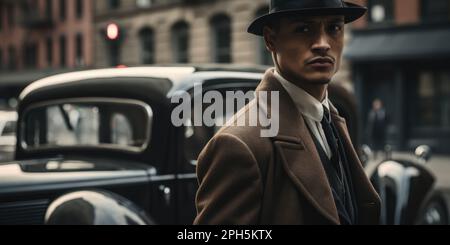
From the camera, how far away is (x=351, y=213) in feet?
6.63

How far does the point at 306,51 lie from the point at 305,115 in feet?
0.72

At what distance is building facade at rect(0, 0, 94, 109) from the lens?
3145 centimetres

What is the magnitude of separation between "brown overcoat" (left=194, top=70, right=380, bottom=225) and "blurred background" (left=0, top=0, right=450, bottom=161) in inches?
288

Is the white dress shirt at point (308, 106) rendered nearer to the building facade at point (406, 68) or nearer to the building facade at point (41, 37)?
the building facade at point (406, 68)

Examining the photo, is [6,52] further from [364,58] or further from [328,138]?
[328,138]

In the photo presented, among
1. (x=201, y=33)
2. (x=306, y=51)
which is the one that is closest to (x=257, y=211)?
(x=306, y=51)

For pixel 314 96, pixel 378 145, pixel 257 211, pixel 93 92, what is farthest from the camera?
pixel 378 145

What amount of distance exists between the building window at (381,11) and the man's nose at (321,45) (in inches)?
749

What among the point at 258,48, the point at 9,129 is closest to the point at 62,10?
the point at 258,48

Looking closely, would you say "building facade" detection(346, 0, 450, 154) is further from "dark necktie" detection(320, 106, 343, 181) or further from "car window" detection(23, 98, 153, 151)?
"dark necktie" detection(320, 106, 343, 181)

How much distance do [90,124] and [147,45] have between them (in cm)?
2375

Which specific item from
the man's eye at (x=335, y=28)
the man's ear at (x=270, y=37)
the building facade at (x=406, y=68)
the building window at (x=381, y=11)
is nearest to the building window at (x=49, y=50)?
the building facade at (x=406, y=68)

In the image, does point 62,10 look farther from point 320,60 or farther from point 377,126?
point 320,60

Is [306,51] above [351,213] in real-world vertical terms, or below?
above
